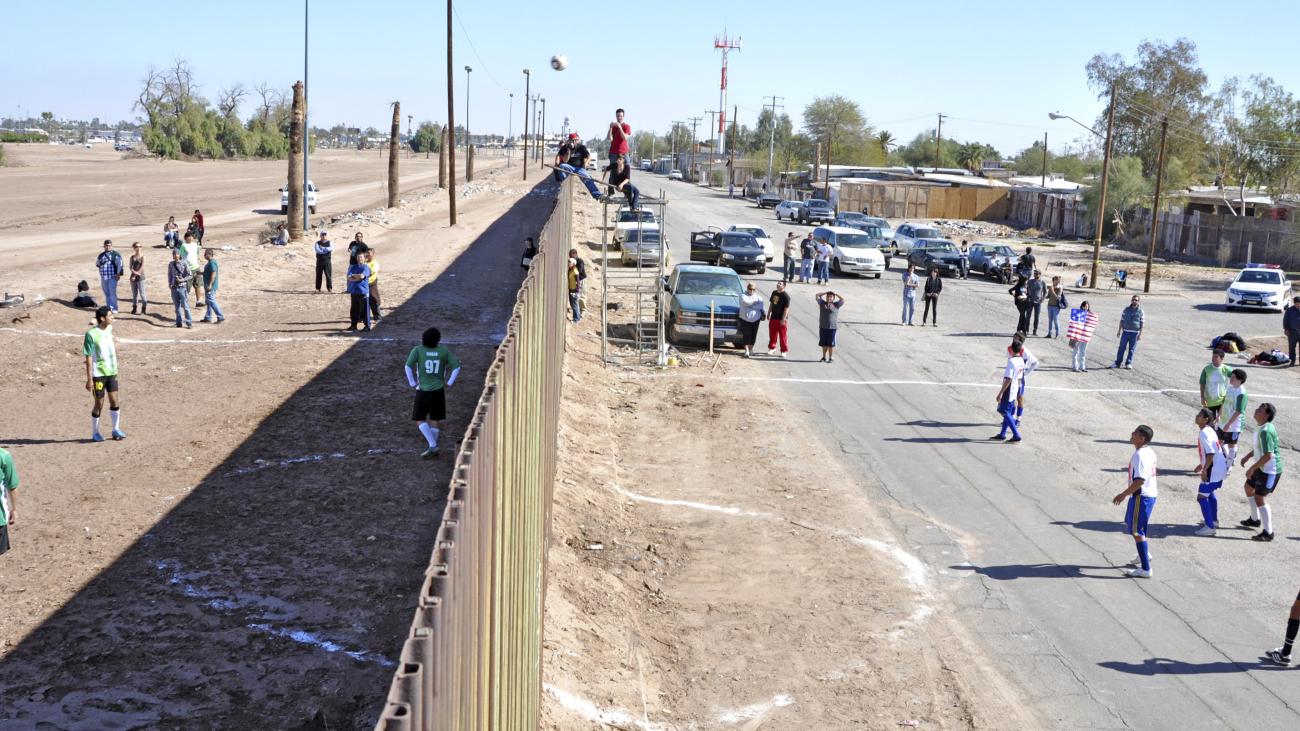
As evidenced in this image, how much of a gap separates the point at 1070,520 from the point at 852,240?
2918 centimetres

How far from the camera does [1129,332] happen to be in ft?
78.6

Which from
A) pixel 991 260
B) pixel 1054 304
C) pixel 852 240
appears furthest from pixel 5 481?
pixel 991 260

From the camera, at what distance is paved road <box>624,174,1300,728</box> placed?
9.20 meters

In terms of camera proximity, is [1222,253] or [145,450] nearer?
[145,450]

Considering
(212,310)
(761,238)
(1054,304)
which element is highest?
(761,238)

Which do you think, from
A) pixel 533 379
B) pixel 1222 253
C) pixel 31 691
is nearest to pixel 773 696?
pixel 533 379

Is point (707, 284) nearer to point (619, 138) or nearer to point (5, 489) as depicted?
point (619, 138)

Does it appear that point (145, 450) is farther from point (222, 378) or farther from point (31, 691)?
point (31, 691)

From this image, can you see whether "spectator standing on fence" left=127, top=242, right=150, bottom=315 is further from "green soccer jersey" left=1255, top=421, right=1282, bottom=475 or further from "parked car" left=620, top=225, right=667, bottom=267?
"green soccer jersey" left=1255, top=421, right=1282, bottom=475

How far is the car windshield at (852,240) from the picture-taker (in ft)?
136

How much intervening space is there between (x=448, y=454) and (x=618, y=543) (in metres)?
2.82

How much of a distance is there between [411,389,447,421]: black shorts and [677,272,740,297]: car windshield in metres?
12.2

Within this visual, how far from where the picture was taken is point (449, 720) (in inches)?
121

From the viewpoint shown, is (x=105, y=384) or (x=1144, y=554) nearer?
(x=1144, y=554)
